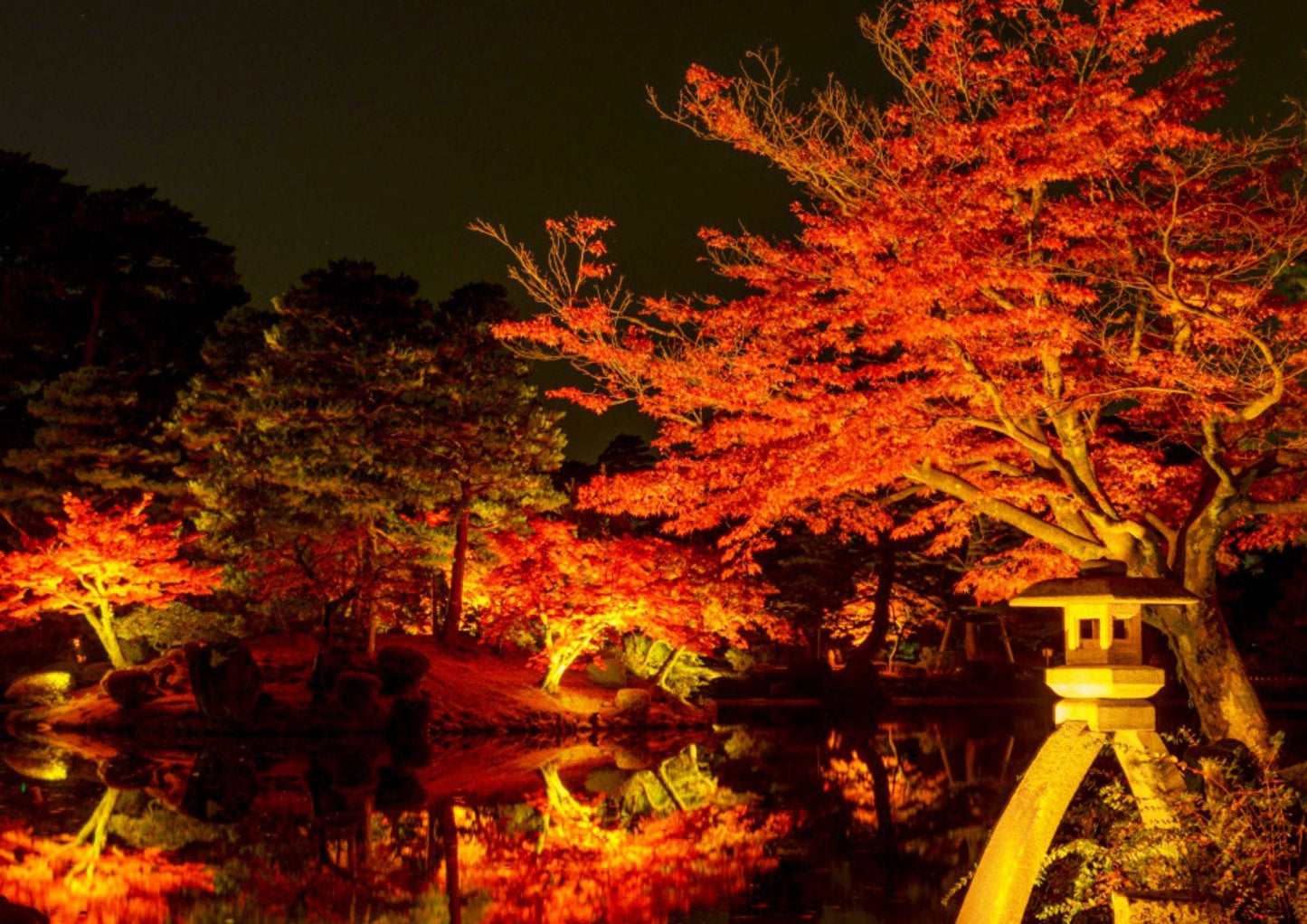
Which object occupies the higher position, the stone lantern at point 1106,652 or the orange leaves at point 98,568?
the orange leaves at point 98,568

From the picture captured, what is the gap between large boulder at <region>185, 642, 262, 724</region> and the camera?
64.8 feet

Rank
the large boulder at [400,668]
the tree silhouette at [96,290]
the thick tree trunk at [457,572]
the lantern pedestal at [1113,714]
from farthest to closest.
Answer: the tree silhouette at [96,290] → the thick tree trunk at [457,572] → the large boulder at [400,668] → the lantern pedestal at [1113,714]

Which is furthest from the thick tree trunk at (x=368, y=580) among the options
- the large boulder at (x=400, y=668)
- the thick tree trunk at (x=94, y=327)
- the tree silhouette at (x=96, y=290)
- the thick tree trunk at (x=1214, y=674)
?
the thick tree trunk at (x=1214, y=674)

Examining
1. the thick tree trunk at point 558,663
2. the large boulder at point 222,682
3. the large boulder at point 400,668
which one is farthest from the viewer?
the thick tree trunk at point 558,663

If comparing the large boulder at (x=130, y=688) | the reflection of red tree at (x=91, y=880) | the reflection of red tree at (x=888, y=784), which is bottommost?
the reflection of red tree at (x=91, y=880)

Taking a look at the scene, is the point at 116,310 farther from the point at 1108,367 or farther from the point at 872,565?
the point at 1108,367

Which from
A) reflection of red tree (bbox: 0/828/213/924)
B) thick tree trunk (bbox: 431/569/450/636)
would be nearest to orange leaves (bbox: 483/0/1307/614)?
reflection of red tree (bbox: 0/828/213/924)

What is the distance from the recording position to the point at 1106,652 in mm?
6383

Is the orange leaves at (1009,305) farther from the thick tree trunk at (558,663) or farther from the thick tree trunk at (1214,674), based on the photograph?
the thick tree trunk at (558,663)

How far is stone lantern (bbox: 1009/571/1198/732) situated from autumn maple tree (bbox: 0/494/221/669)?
62.7 feet

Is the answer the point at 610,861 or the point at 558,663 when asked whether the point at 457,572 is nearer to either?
the point at 558,663

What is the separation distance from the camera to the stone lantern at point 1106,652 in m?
6.26

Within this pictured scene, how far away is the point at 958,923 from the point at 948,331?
4969mm

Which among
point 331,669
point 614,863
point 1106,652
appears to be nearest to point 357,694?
point 331,669
